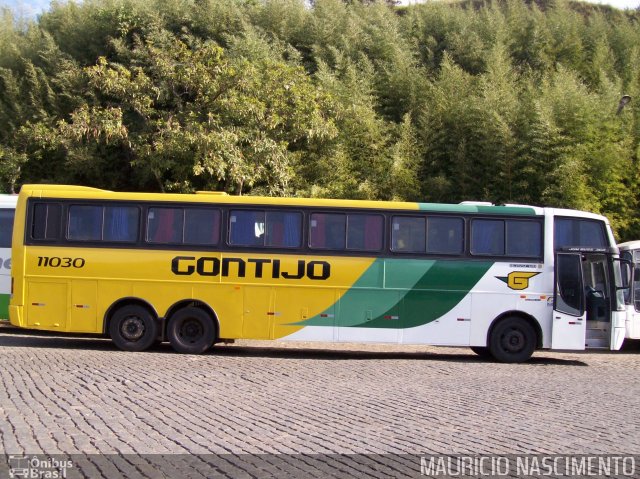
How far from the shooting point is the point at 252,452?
7.07 m

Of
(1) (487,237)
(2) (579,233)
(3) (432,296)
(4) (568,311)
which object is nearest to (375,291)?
(3) (432,296)

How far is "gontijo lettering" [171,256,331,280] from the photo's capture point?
1487 cm

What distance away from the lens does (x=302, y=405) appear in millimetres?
9461

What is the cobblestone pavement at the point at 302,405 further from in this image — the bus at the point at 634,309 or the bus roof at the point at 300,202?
the bus at the point at 634,309

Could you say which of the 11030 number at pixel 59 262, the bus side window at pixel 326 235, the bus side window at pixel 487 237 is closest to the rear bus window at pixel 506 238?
the bus side window at pixel 487 237

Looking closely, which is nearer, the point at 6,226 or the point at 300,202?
the point at 300,202

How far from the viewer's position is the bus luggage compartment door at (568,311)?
14.9 metres

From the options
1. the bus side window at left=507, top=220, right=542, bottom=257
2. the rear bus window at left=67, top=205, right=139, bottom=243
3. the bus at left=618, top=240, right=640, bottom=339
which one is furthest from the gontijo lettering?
the bus at left=618, top=240, right=640, bottom=339

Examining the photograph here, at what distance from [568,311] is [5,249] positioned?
13.4 m

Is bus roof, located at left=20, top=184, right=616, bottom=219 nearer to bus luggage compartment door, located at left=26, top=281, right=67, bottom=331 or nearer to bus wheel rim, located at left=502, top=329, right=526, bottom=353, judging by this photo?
bus luggage compartment door, located at left=26, top=281, right=67, bottom=331

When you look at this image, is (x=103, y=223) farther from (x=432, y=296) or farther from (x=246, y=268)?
(x=432, y=296)

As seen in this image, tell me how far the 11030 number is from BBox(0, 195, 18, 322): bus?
377cm

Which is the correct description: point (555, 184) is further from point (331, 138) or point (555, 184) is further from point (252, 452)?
point (252, 452)

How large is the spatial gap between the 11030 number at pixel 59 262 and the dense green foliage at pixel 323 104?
7.28 metres
